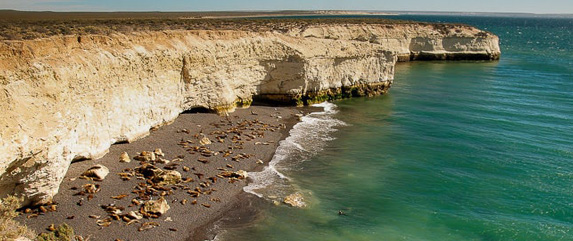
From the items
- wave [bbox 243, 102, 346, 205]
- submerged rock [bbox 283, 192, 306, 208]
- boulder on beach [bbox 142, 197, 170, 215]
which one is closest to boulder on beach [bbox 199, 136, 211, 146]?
wave [bbox 243, 102, 346, 205]

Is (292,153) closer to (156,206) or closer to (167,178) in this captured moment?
(167,178)

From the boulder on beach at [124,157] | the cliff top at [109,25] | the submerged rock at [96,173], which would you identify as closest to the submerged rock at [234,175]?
the boulder on beach at [124,157]

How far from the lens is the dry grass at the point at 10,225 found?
1014 cm

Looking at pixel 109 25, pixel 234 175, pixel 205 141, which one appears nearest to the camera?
pixel 234 175

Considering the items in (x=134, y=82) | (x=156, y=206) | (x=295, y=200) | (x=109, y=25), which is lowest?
(x=295, y=200)

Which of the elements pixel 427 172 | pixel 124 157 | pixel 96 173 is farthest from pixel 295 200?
pixel 96 173

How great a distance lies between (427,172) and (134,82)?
45.5 feet

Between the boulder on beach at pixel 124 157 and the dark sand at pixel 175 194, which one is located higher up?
the boulder on beach at pixel 124 157

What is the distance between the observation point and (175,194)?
16.0 meters

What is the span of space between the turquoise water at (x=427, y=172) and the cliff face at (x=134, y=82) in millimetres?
3017

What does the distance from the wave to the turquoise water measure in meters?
0.06

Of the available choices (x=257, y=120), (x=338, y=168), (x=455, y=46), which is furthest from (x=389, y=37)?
(x=338, y=168)

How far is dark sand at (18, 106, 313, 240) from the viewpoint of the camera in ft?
43.9

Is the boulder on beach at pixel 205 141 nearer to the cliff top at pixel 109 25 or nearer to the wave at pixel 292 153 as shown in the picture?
the wave at pixel 292 153
